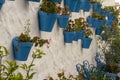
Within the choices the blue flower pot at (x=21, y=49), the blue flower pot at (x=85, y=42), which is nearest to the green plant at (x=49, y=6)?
the blue flower pot at (x=21, y=49)

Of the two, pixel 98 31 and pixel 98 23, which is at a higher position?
pixel 98 23

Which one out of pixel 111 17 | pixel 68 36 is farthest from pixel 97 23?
pixel 68 36

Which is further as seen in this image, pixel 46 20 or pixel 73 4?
pixel 73 4

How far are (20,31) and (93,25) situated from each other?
2691 mm

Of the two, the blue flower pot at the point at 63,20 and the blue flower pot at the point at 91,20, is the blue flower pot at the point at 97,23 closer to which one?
the blue flower pot at the point at 91,20

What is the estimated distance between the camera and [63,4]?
399cm

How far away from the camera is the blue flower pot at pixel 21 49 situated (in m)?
2.57

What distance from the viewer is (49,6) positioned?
314cm

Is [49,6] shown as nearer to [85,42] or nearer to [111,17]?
[85,42]

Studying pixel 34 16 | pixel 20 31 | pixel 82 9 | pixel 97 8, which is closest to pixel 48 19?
pixel 34 16

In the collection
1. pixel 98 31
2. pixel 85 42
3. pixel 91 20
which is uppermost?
pixel 91 20

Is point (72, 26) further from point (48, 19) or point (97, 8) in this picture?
point (97, 8)

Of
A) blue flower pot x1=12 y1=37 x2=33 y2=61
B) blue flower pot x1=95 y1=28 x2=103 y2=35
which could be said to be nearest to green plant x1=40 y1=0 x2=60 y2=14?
blue flower pot x1=12 y1=37 x2=33 y2=61

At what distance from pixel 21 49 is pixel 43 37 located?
0.77m
